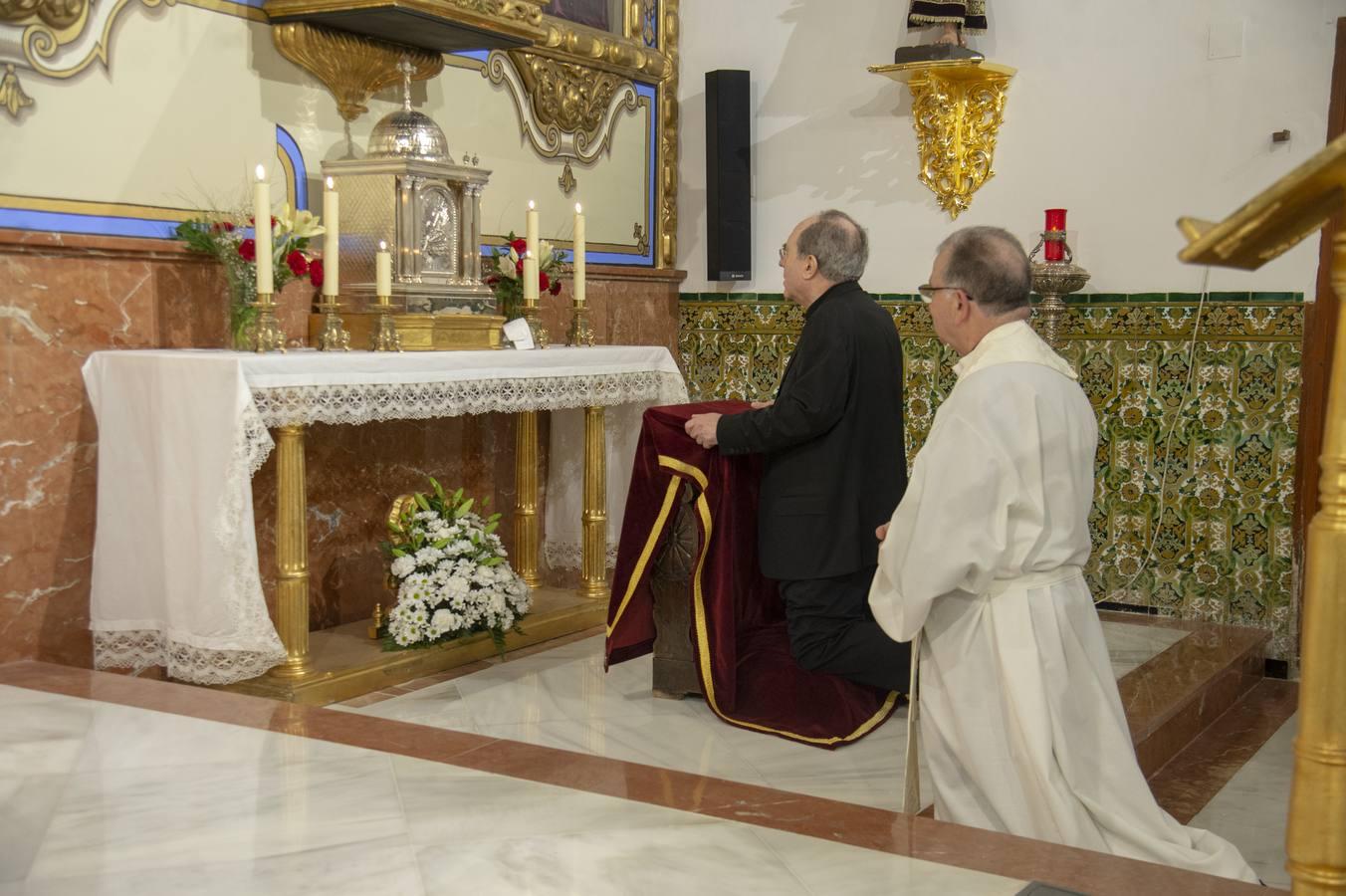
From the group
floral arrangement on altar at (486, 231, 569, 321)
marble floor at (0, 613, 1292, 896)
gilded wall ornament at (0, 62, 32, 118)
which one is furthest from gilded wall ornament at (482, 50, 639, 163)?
marble floor at (0, 613, 1292, 896)

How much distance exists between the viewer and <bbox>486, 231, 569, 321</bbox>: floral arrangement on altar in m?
6.53

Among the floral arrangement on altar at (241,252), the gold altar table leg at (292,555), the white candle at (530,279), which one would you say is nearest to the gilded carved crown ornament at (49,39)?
Result: the floral arrangement on altar at (241,252)

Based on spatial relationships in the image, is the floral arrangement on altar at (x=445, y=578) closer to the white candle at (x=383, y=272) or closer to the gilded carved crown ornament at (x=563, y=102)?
the white candle at (x=383, y=272)

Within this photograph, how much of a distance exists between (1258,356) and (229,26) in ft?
15.6

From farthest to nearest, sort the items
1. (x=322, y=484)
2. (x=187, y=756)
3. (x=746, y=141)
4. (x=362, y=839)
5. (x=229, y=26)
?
(x=746, y=141) < (x=322, y=484) < (x=229, y=26) < (x=187, y=756) < (x=362, y=839)

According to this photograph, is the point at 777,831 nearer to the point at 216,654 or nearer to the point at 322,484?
the point at 216,654

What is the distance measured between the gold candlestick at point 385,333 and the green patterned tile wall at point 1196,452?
3440 millimetres

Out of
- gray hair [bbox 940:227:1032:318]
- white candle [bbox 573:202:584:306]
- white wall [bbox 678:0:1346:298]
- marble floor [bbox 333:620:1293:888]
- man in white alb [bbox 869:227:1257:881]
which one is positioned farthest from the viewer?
white wall [bbox 678:0:1346:298]

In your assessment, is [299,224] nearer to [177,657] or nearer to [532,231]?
[532,231]

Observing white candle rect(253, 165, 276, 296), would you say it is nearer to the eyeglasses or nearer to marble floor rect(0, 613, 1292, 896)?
marble floor rect(0, 613, 1292, 896)

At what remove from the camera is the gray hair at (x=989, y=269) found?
3.59 meters

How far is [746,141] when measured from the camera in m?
8.02

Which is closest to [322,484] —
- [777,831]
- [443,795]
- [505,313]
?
[505,313]

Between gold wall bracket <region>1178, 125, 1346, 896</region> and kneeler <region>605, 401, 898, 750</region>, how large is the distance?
2.91m
